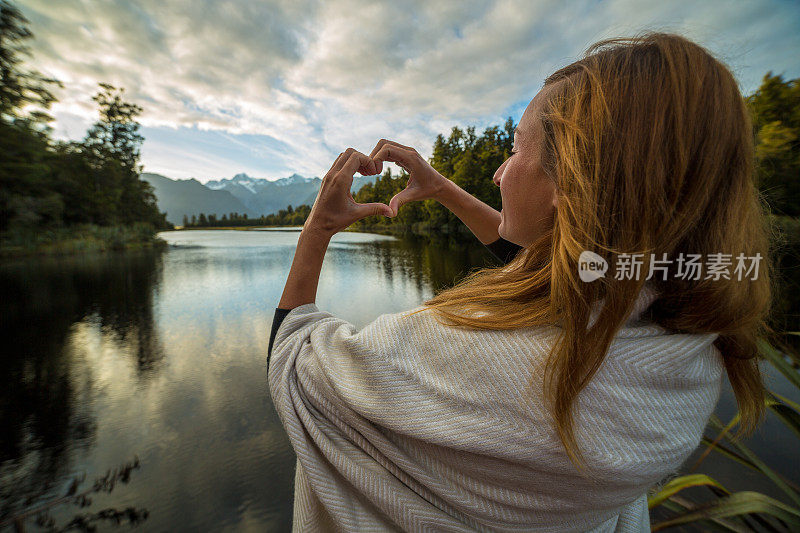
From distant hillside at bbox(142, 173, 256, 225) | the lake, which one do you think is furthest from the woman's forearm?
distant hillside at bbox(142, 173, 256, 225)

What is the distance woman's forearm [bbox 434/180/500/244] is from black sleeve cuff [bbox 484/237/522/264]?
4cm

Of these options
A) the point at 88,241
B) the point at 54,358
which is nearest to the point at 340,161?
the point at 54,358

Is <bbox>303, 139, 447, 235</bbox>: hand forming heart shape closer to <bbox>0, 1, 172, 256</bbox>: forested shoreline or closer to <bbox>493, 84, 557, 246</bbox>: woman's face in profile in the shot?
<bbox>493, 84, 557, 246</bbox>: woman's face in profile

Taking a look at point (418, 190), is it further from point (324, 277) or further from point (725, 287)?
point (324, 277)

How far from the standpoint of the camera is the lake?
2.16m

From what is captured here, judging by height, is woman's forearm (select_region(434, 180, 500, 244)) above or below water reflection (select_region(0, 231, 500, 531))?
above

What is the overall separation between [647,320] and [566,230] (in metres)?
0.26

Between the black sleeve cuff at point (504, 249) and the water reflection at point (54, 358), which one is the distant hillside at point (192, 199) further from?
the black sleeve cuff at point (504, 249)

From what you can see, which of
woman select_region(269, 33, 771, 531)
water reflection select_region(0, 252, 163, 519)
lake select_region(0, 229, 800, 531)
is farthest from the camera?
water reflection select_region(0, 252, 163, 519)

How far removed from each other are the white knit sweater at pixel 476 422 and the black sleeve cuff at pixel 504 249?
2.70 ft

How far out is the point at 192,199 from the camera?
15938 cm

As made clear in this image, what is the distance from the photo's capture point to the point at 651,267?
588mm

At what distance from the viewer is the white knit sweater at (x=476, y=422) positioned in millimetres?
553

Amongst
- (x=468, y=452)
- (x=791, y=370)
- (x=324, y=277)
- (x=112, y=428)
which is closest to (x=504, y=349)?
(x=468, y=452)
